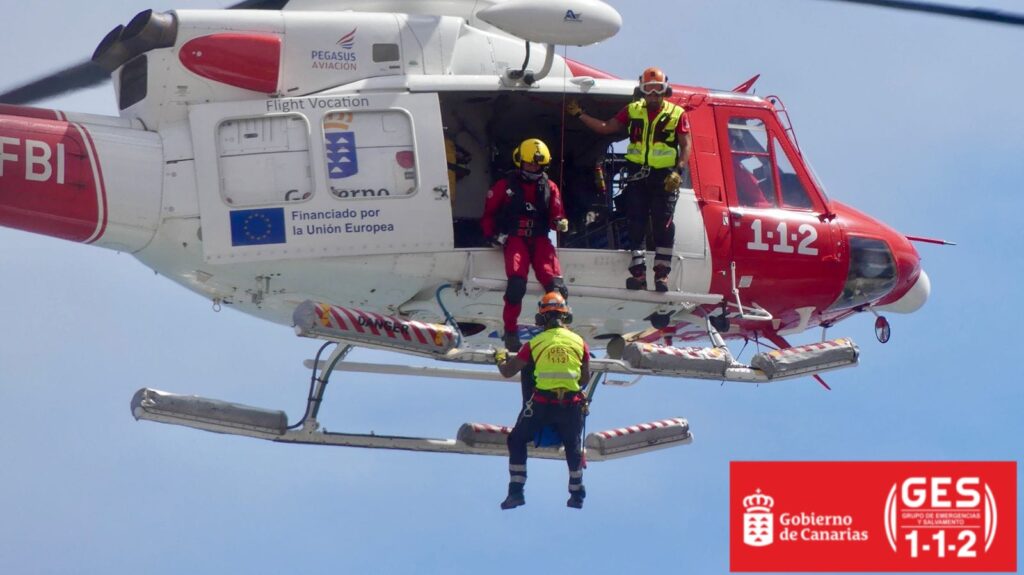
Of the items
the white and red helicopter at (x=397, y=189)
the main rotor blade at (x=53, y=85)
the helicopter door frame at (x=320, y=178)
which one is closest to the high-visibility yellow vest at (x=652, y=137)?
the white and red helicopter at (x=397, y=189)

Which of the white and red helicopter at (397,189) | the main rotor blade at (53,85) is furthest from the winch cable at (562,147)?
the main rotor blade at (53,85)

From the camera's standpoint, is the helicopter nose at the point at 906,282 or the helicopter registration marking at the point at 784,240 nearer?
the helicopter registration marking at the point at 784,240

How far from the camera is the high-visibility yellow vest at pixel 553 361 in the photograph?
45.7 ft

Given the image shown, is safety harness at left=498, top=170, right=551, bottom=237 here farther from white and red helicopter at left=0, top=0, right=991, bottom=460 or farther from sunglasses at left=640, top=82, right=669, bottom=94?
sunglasses at left=640, top=82, right=669, bottom=94

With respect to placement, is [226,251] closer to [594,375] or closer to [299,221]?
[299,221]

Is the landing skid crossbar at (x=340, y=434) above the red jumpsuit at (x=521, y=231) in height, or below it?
below

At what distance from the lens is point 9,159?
13625 millimetres

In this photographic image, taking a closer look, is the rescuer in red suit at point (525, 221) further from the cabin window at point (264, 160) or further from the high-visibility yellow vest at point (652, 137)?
the cabin window at point (264, 160)

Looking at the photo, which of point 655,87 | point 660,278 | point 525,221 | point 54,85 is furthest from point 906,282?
point 54,85

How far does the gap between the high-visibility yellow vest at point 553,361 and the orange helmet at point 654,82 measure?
2.32m

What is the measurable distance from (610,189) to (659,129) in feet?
3.73

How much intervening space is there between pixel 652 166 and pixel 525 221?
1249 millimetres

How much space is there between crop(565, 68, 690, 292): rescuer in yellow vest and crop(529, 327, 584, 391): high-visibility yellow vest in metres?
1.23

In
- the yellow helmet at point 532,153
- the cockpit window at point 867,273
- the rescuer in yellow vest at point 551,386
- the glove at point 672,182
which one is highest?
the yellow helmet at point 532,153
